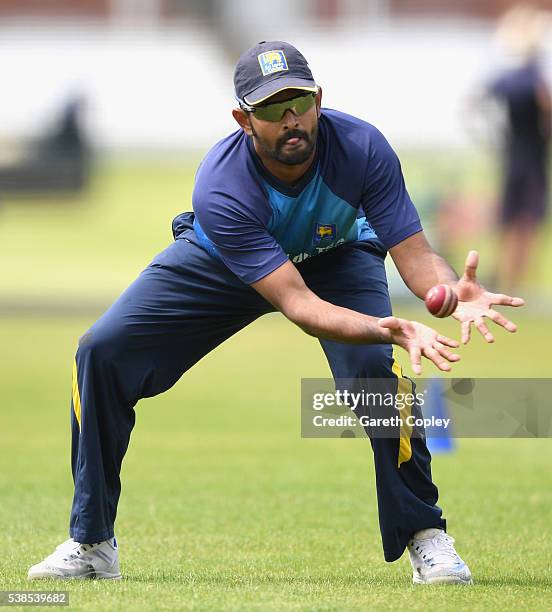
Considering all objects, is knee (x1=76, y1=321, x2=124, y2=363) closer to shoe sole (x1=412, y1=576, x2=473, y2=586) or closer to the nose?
the nose

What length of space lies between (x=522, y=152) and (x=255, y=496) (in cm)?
1248

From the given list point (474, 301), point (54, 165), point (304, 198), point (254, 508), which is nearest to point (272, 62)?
point (304, 198)

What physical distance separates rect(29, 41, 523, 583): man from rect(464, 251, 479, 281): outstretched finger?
0.02 metres

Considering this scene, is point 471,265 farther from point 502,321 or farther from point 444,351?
point 444,351

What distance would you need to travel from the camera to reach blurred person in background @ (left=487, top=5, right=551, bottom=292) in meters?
19.6

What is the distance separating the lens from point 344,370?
241 inches

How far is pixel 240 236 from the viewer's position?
5969 millimetres

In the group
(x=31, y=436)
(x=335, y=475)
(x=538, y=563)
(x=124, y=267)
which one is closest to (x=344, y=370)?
(x=538, y=563)

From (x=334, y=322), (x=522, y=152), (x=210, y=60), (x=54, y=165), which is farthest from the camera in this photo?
(x=210, y=60)

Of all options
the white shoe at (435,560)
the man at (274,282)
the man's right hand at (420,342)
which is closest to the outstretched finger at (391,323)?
the man's right hand at (420,342)

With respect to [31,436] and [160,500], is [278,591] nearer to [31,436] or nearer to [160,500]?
[160,500]

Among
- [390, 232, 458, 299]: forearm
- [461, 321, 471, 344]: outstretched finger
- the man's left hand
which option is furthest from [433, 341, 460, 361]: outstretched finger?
[390, 232, 458, 299]: forearm

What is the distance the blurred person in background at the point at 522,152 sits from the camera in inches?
772

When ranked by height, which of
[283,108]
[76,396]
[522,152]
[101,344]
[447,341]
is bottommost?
[522,152]
